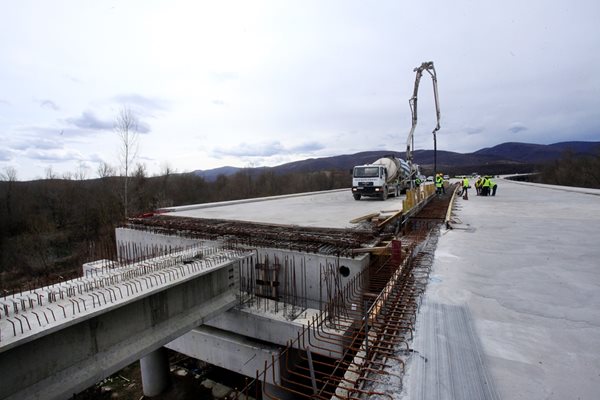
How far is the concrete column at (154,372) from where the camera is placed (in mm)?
8891

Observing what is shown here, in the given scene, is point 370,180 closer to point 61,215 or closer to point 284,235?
point 284,235

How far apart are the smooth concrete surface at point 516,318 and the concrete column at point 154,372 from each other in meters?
8.31

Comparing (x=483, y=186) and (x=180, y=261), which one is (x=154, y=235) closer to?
(x=180, y=261)

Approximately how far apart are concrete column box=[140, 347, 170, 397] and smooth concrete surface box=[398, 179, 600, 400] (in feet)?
27.3

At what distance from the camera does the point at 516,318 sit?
148 inches

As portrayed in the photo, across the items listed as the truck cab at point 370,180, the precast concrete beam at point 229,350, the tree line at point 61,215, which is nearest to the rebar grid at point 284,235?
the precast concrete beam at point 229,350

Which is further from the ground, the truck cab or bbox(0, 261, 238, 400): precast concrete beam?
the truck cab

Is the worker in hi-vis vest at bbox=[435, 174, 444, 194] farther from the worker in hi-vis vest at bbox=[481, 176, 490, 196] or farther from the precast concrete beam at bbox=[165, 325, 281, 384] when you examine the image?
the precast concrete beam at bbox=[165, 325, 281, 384]

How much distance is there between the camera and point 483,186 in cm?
2111

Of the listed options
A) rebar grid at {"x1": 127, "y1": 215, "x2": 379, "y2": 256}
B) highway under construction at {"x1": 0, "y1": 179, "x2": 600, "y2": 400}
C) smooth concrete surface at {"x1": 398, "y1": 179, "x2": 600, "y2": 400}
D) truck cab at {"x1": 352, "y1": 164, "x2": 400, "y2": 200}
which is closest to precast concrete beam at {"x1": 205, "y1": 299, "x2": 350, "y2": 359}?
highway under construction at {"x1": 0, "y1": 179, "x2": 600, "y2": 400}

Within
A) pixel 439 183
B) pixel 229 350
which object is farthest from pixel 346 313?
pixel 439 183

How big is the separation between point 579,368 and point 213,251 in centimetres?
686

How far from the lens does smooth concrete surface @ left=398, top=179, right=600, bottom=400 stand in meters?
2.67

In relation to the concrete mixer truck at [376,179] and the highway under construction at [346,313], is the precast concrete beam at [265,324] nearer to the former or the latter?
the highway under construction at [346,313]
